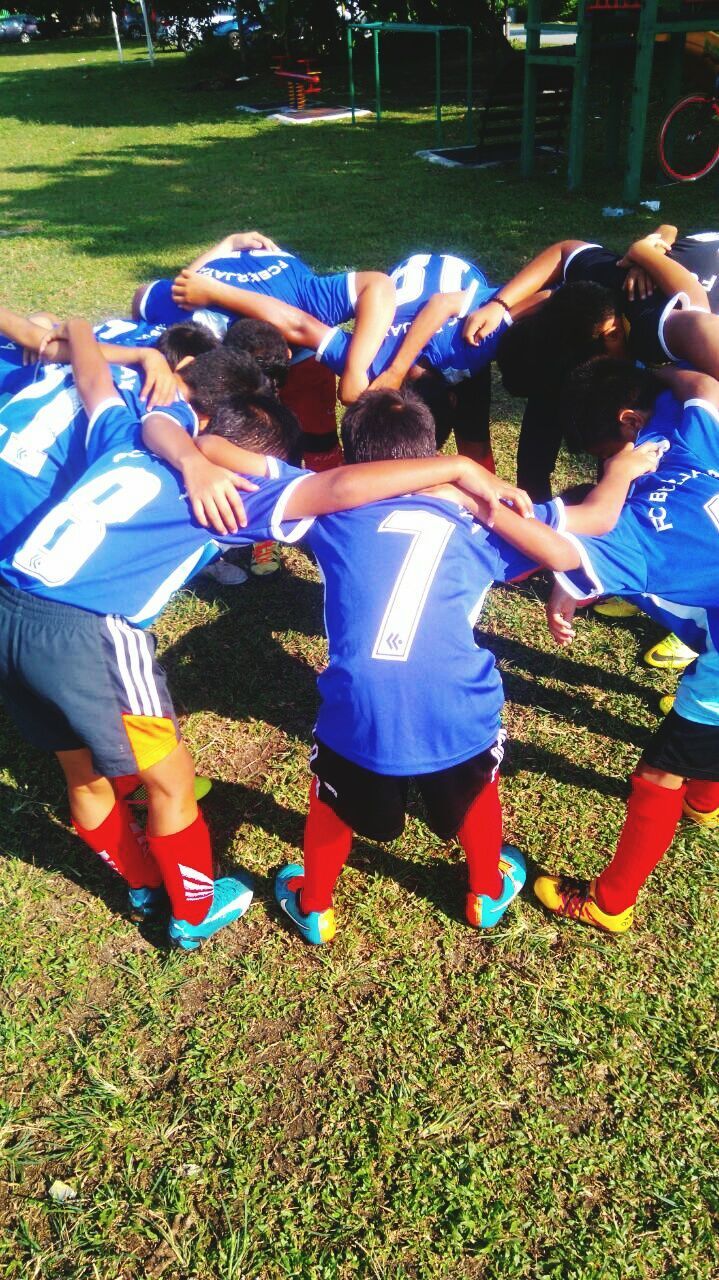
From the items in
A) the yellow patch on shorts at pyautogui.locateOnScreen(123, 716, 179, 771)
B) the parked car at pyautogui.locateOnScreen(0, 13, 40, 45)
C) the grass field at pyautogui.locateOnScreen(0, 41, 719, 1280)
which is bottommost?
the grass field at pyautogui.locateOnScreen(0, 41, 719, 1280)

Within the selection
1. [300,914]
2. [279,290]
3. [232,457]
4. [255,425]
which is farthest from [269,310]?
[300,914]

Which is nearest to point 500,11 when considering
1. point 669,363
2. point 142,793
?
point 669,363

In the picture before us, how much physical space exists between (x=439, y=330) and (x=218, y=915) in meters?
2.36

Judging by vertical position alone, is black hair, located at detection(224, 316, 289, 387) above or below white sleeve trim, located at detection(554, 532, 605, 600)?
Answer: above

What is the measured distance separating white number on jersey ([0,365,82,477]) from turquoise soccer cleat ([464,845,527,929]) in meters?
1.72

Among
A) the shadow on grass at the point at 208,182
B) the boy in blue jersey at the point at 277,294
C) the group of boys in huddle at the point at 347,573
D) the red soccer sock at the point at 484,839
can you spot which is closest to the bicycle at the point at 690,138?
the shadow on grass at the point at 208,182

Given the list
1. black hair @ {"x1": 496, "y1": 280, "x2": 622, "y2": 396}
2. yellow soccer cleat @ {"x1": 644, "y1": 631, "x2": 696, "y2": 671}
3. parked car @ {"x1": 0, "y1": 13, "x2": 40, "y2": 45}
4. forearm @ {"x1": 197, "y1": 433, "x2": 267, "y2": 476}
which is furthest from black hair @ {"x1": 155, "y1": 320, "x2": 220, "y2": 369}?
parked car @ {"x1": 0, "y1": 13, "x2": 40, "y2": 45}

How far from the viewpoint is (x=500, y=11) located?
20125 mm

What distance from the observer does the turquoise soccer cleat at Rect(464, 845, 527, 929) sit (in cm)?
246

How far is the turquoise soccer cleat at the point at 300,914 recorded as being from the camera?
8.01 feet

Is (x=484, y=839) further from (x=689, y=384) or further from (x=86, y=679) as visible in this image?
(x=689, y=384)

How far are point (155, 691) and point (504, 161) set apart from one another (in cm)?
1150

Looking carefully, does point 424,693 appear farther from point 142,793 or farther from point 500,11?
point 500,11

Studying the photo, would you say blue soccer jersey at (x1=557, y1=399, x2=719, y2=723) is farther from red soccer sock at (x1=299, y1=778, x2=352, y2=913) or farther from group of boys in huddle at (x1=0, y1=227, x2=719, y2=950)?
red soccer sock at (x1=299, y1=778, x2=352, y2=913)
